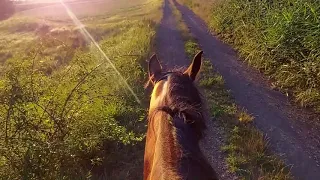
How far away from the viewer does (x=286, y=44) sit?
8180 millimetres

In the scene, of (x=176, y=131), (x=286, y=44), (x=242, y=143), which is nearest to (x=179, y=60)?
(x=286, y=44)

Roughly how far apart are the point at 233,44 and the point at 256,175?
8.30 meters

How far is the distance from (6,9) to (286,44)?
38.4 metres

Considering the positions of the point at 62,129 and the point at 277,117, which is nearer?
the point at 62,129

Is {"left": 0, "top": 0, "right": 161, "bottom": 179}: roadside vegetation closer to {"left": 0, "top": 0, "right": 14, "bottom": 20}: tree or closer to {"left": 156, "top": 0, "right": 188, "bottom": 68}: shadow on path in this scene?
{"left": 156, "top": 0, "right": 188, "bottom": 68}: shadow on path

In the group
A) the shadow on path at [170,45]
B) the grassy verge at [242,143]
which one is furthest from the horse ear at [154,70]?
the shadow on path at [170,45]

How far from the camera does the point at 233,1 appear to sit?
45.0ft

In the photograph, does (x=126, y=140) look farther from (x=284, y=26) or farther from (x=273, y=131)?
(x=284, y=26)

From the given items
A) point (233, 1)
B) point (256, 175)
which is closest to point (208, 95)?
point (256, 175)

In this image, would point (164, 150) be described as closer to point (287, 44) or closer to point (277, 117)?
point (277, 117)

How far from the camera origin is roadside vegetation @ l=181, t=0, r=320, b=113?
7004 mm

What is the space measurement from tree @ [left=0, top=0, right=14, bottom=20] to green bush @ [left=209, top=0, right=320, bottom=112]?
1350 inches

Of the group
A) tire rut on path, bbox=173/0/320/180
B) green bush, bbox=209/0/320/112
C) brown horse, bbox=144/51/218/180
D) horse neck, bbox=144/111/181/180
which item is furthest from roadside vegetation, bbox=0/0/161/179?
green bush, bbox=209/0/320/112

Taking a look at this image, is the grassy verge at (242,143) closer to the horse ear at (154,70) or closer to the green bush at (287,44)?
the green bush at (287,44)
